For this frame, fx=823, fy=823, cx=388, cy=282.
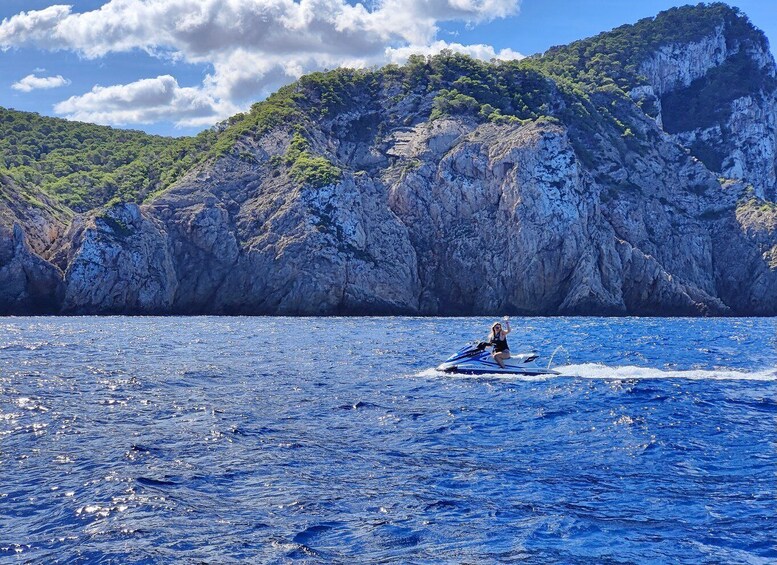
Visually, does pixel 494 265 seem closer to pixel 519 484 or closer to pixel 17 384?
pixel 17 384

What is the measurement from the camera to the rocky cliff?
8538 centimetres

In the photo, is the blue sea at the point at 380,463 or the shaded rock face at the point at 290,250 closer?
the blue sea at the point at 380,463

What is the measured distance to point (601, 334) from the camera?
5756cm

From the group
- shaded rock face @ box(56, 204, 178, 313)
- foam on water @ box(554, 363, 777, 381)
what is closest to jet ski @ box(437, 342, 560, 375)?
foam on water @ box(554, 363, 777, 381)

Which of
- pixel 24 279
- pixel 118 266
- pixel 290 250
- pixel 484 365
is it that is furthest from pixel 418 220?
pixel 484 365

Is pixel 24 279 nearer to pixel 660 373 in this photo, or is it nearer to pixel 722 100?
pixel 660 373

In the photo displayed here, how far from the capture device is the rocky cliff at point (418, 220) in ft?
280

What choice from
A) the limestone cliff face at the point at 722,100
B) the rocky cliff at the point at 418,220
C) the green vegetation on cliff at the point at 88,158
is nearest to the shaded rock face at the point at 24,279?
the rocky cliff at the point at 418,220

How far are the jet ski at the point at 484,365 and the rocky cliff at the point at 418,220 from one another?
51.4m

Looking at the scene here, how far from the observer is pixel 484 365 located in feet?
114

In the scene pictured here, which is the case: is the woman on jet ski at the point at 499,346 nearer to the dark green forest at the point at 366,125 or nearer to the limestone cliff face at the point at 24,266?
the limestone cliff face at the point at 24,266

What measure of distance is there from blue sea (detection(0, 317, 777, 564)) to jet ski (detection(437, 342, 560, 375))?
931 mm

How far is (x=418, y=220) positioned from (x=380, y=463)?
81274 mm

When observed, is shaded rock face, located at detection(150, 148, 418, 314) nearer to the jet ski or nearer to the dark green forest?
the dark green forest
